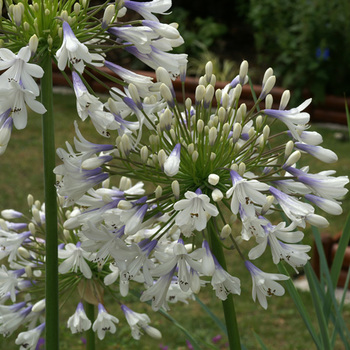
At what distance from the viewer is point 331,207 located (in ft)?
5.71

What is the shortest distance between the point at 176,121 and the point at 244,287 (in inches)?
171

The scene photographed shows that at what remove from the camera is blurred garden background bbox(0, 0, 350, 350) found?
5.33 meters

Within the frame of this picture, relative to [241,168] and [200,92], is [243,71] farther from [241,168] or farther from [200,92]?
[241,168]

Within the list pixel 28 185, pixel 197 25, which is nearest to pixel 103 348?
pixel 28 185

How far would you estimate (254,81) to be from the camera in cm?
1127

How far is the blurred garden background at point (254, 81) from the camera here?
17.5 feet

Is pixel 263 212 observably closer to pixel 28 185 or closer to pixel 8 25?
pixel 8 25

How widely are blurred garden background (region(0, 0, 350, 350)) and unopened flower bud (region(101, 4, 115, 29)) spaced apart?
3.46 meters

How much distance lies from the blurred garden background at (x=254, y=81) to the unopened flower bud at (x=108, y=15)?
346 cm

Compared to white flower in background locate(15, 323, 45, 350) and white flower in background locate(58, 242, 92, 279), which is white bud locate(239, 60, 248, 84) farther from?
white flower in background locate(15, 323, 45, 350)

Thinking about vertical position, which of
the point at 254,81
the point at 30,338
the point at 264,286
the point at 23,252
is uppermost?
the point at 264,286

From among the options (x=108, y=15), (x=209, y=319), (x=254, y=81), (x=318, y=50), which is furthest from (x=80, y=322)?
(x=254, y=81)

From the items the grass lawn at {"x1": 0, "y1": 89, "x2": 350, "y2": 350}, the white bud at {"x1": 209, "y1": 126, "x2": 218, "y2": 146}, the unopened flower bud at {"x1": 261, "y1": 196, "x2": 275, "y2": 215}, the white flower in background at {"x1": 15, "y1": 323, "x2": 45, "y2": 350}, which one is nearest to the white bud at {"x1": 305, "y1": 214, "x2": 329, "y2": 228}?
the unopened flower bud at {"x1": 261, "y1": 196, "x2": 275, "y2": 215}

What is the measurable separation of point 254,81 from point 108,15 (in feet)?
31.9
